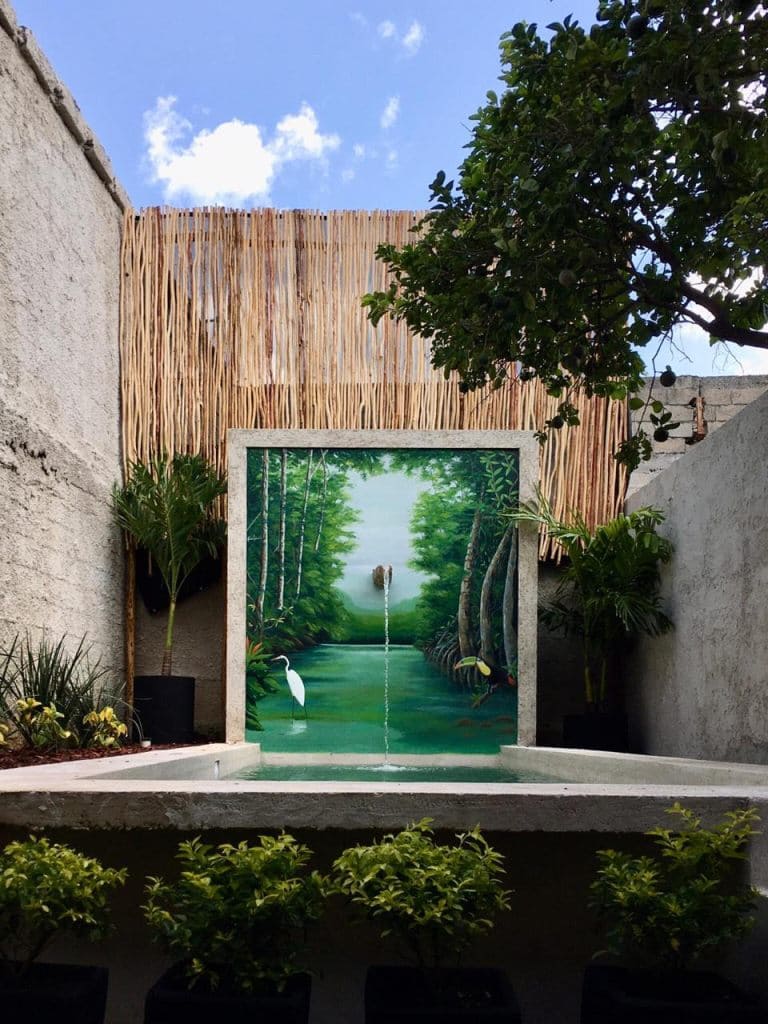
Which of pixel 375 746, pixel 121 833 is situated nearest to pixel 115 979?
pixel 121 833

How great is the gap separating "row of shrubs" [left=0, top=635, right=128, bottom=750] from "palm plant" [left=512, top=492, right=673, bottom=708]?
114 inches

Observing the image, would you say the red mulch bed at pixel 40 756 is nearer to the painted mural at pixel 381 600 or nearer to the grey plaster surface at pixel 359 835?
the grey plaster surface at pixel 359 835

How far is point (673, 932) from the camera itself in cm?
194

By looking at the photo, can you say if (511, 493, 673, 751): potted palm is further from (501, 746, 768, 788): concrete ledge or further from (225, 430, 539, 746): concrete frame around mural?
(501, 746, 768, 788): concrete ledge

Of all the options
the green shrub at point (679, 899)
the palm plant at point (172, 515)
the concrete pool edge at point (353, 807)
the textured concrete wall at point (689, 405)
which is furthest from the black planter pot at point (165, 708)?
the green shrub at point (679, 899)

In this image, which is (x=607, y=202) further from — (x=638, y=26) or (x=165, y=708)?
(x=165, y=708)

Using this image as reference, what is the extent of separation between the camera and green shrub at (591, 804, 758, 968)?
1954 mm

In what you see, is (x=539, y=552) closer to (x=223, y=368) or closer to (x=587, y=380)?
(x=223, y=368)

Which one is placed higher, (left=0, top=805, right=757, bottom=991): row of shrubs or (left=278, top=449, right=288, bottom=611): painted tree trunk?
(left=278, top=449, right=288, bottom=611): painted tree trunk

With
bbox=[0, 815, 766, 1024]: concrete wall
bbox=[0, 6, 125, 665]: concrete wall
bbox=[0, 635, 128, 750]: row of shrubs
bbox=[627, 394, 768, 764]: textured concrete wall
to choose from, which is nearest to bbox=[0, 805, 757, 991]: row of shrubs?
bbox=[0, 815, 766, 1024]: concrete wall

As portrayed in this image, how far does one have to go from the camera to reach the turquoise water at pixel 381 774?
527cm

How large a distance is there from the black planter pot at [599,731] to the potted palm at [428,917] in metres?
4.39

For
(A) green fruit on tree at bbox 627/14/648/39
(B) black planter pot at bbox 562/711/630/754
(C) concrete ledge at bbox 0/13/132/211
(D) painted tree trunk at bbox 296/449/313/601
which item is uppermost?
(C) concrete ledge at bbox 0/13/132/211

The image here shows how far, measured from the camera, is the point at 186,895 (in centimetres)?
202
